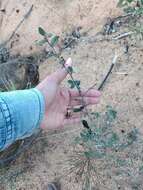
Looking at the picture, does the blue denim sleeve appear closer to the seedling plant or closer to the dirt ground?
the seedling plant

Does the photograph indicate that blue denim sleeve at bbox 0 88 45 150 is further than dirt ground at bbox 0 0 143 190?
No

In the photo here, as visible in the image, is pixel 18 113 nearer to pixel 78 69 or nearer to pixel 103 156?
pixel 103 156

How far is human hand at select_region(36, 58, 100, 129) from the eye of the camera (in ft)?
8.41

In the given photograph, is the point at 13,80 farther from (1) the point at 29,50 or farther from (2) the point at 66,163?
(2) the point at 66,163

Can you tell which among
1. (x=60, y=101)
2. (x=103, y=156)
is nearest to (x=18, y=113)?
(x=60, y=101)

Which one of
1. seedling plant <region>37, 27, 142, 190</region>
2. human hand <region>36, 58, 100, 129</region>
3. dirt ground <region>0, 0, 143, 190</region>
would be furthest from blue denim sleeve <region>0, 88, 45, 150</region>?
dirt ground <region>0, 0, 143, 190</region>

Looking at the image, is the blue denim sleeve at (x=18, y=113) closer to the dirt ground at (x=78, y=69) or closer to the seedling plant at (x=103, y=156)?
the seedling plant at (x=103, y=156)

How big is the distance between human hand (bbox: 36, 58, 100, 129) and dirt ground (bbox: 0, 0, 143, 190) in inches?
10.5

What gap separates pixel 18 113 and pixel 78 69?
1.07m

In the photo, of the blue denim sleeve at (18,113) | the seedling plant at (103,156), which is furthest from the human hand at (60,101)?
the blue denim sleeve at (18,113)

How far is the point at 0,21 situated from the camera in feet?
12.3

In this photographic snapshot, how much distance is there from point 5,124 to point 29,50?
1.47 meters

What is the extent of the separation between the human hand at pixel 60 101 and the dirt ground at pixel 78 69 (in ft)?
0.88

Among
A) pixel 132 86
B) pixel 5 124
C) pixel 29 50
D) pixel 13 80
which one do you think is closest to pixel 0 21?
pixel 29 50
